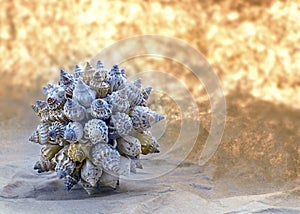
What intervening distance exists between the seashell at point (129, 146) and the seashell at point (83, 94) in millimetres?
97

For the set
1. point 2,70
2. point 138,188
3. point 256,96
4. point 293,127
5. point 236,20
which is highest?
point 236,20

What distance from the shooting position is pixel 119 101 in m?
0.97

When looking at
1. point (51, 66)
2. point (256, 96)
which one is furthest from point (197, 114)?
point (51, 66)

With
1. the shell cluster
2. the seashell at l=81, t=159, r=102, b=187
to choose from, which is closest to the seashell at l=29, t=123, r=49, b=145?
the shell cluster

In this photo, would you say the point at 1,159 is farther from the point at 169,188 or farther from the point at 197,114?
the point at 197,114

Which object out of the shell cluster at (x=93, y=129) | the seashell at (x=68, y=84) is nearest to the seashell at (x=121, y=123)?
the shell cluster at (x=93, y=129)

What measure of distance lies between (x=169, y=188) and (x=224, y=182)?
140 millimetres

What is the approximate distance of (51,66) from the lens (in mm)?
1748

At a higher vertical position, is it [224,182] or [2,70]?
[2,70]

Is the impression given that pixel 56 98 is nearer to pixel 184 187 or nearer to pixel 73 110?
pixel 73 110

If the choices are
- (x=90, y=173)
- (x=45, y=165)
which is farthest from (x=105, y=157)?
(x=45, y=165)

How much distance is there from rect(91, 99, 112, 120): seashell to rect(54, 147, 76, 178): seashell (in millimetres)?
90

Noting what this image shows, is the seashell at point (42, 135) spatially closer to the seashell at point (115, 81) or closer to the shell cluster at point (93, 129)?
the shell cluster at point (93, 129)

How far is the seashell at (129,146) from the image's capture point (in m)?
0.98
